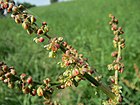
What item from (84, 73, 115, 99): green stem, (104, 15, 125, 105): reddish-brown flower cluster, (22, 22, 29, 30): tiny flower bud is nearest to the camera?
(22, 22, 29, 30): tiny flower bud

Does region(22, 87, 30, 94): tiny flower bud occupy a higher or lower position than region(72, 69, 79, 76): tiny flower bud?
lower

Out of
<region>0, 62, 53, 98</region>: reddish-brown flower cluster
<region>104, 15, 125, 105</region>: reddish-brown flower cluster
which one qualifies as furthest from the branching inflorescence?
<region>104, 15, 125, 105</region>: reddish-brown flower cluster

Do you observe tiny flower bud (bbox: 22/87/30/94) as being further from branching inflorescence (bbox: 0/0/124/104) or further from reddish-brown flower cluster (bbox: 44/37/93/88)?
reddish-brown flower cluster (bbox: 44/37/93/88)

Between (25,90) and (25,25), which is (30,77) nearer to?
(25,90)

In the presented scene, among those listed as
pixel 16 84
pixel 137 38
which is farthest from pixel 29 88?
pixel 137 38

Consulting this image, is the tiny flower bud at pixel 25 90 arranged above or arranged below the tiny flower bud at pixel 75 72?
below

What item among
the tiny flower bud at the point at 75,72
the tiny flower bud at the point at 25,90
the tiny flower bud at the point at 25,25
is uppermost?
the tiny flower bud at the point at 25,25

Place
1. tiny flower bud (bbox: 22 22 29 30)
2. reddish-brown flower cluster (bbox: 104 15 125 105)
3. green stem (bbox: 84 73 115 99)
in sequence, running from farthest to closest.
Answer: reddish-brown flower cluster (bbox: 104 15 125 105)
green stem (bbox: 84 73 115 99)
tiny flower bud (bbox: 22 22 29 30)

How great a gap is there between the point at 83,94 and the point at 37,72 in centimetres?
141

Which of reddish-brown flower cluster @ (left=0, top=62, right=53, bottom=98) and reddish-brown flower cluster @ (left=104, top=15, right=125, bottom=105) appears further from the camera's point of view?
reddish-brown flower cluster @ (left=104, top=15, right=125, bottom=105)

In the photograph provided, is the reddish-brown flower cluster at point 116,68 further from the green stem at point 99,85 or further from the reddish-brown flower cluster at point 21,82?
the reddish-brown flower cluster at point 21,82

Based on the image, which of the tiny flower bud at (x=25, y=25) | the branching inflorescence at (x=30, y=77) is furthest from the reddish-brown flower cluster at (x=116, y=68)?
the tiny flower bud at (x=25, y=25)

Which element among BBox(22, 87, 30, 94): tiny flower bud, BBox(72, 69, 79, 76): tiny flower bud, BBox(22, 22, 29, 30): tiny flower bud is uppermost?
BBox(22, 22, 29, 30): tiny flower bud

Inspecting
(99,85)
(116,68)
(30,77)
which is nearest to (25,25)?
(30,77)
